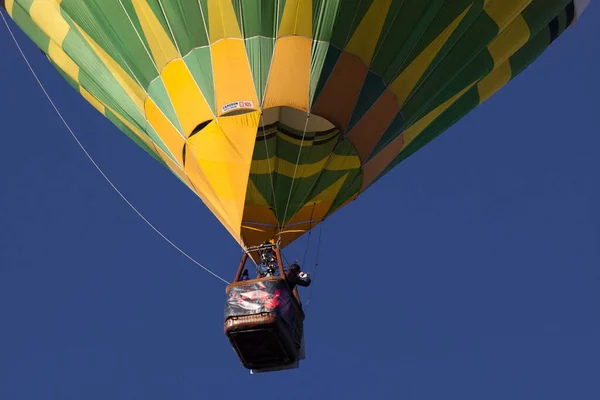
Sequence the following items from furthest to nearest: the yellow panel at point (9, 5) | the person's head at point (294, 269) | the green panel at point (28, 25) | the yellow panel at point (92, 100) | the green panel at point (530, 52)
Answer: the green panel at point (530, 52) < the yellow panel at point (9, 5) < the yellow panel at point (92, 100) < the green panel at point (28, 25) < the person's head at point (294, 269)

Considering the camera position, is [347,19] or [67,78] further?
[67,78]

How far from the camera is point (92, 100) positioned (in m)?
15.6

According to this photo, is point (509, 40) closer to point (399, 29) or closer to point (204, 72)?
point (399, 29)

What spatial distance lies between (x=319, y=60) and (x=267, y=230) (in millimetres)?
1826

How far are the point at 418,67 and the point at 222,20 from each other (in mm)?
1964

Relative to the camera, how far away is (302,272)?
13586 millimetres

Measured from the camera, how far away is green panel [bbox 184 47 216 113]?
13.6 metres

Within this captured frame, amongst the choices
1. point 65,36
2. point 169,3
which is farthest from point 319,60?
point 65,36

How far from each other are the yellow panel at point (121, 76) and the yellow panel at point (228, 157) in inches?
30.7

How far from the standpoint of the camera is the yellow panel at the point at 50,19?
1480 centimetres

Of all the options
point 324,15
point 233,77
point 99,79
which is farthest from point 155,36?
point 324,15

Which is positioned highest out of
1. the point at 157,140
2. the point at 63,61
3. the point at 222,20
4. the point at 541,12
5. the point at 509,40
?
the point at 541,12

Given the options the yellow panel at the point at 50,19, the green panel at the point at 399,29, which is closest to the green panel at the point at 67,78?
the yellow panel at the point at 50,19

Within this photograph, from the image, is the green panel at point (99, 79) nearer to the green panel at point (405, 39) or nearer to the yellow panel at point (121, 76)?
the yellow panel at point (121, 76)
